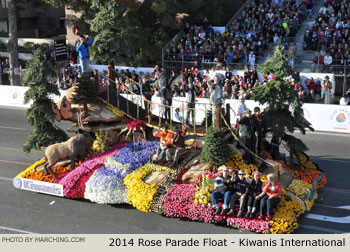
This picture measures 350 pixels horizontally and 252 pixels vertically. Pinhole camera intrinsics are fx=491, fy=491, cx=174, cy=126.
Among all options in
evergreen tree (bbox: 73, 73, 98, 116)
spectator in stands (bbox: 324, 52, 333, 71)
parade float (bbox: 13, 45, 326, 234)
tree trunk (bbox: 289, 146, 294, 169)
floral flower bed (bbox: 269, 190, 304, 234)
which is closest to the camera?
floral flower bed (bbox: 269, 190, 304, 234)

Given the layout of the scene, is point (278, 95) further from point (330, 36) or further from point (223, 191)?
point (330, 36)

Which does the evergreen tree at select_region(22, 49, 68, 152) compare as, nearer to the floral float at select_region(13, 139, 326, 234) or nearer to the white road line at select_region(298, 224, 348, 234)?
the floral float at select_region(13, 139, 326, 234)

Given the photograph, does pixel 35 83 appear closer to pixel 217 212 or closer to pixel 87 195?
pixel 87 195

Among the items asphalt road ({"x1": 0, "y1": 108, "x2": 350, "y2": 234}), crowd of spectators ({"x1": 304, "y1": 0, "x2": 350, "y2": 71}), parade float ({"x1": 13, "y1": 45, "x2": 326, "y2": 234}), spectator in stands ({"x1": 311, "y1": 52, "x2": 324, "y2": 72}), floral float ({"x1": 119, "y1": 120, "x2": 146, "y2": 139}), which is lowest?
asphalt road ({"x1": 0, "y1": 108, "x2": 350, "y2": 234})

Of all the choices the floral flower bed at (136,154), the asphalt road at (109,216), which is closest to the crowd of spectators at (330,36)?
the asphalt road at (109,216)

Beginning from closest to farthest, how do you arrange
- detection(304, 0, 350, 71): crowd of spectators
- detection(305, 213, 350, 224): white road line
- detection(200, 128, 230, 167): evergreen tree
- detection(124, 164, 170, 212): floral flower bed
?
detection(305, 213, 350, 224): white road line, detection(124, 164, 170, 212): floral flower bed, detection(200, 128, 230, 167): evergreen tree, detection(304, 0, 350, 71): crowd of spectators

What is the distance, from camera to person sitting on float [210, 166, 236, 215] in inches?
608

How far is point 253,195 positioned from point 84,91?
8815 millimetres

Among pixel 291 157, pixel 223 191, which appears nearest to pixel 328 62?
pixel 291 157

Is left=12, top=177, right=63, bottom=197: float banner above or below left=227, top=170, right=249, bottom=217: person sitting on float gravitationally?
below

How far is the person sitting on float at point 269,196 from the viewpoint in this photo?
15.0 metres

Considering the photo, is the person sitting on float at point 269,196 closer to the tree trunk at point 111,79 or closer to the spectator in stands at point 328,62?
the tree trunk at point 111,79

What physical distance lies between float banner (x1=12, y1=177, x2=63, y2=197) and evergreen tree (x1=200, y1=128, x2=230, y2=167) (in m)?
5.58

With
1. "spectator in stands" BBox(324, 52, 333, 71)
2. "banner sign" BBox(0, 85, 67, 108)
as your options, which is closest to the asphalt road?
"spectator in stands" BBox(324, 52, 333, 71)
